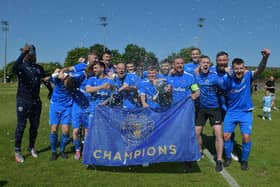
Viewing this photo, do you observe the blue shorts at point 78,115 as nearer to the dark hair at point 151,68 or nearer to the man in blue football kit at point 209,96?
the dark hair at point 151,68

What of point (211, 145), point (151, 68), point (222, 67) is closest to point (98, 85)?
point (151, 68)

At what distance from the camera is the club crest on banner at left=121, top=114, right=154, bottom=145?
5930 mm

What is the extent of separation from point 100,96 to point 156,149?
1664 mm

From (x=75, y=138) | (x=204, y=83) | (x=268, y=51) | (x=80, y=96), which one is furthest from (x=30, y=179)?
(x=268, y=51)

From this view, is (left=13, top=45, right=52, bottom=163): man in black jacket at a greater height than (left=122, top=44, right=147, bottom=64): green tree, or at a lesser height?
lesser

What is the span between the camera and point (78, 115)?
668 cm

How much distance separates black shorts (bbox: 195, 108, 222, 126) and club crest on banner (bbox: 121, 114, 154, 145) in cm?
126

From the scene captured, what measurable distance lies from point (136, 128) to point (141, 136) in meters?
0.18

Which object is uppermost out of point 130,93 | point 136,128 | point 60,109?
point 130,93

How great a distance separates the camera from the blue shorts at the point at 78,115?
6.68 m

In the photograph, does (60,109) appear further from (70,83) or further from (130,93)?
(130,93)

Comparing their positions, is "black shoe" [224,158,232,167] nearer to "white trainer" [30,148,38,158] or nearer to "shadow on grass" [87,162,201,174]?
"shadow on grass" [87,162,201,174]

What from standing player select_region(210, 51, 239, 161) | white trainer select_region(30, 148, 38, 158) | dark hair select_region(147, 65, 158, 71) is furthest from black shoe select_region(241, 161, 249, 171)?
white trainer select_region(30, 148, 38, 158)

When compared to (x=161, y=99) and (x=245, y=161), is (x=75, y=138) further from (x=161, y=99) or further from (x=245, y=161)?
(x=245, y=161)
